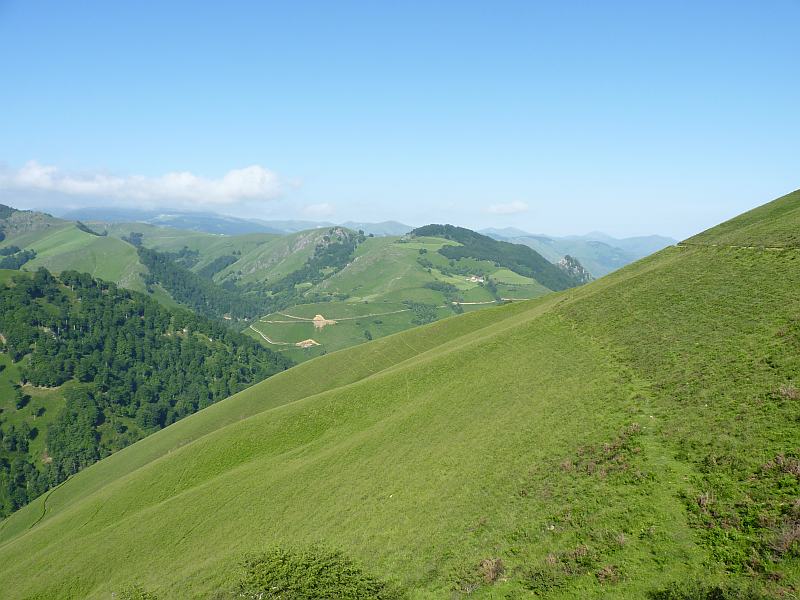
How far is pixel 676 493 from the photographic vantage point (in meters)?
29.7

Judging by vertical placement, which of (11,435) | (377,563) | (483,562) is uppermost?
(483,562)

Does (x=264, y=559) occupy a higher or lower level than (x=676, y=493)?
lower

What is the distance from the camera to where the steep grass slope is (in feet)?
89.5

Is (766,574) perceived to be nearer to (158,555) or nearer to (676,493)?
(676,493)

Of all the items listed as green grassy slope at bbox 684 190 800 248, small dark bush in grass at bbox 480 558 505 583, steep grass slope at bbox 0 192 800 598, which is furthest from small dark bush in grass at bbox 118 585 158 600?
green grassy slope at bbox 684 190 800 248

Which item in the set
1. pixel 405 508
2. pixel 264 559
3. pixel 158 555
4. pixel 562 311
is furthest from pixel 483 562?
pixel 562 311

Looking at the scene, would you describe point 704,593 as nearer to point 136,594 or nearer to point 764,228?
point 136,594

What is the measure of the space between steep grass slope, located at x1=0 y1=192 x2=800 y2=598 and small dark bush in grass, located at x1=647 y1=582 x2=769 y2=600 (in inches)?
13.3

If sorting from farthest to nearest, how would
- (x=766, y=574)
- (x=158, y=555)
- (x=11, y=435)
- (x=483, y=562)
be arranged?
(x=11, y=435) < (x=158, y=555) < (x=483, y=562) < (x=766, y=574)

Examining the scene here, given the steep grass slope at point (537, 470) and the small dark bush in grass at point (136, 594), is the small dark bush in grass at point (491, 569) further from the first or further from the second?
the small dark bush in grass at point (136, 594)

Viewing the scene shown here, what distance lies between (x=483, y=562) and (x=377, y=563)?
9237 mm

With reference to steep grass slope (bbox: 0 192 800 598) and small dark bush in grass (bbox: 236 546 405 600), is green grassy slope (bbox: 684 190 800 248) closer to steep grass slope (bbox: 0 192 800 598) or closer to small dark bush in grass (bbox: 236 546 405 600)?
steep grass slope (bbox: 0 192 800 598)

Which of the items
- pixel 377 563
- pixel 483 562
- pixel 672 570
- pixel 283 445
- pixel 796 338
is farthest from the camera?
pixel 283 445

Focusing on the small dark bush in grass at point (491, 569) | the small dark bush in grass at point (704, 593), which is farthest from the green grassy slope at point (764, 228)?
the small dark bush in grass at point (491, 569)
